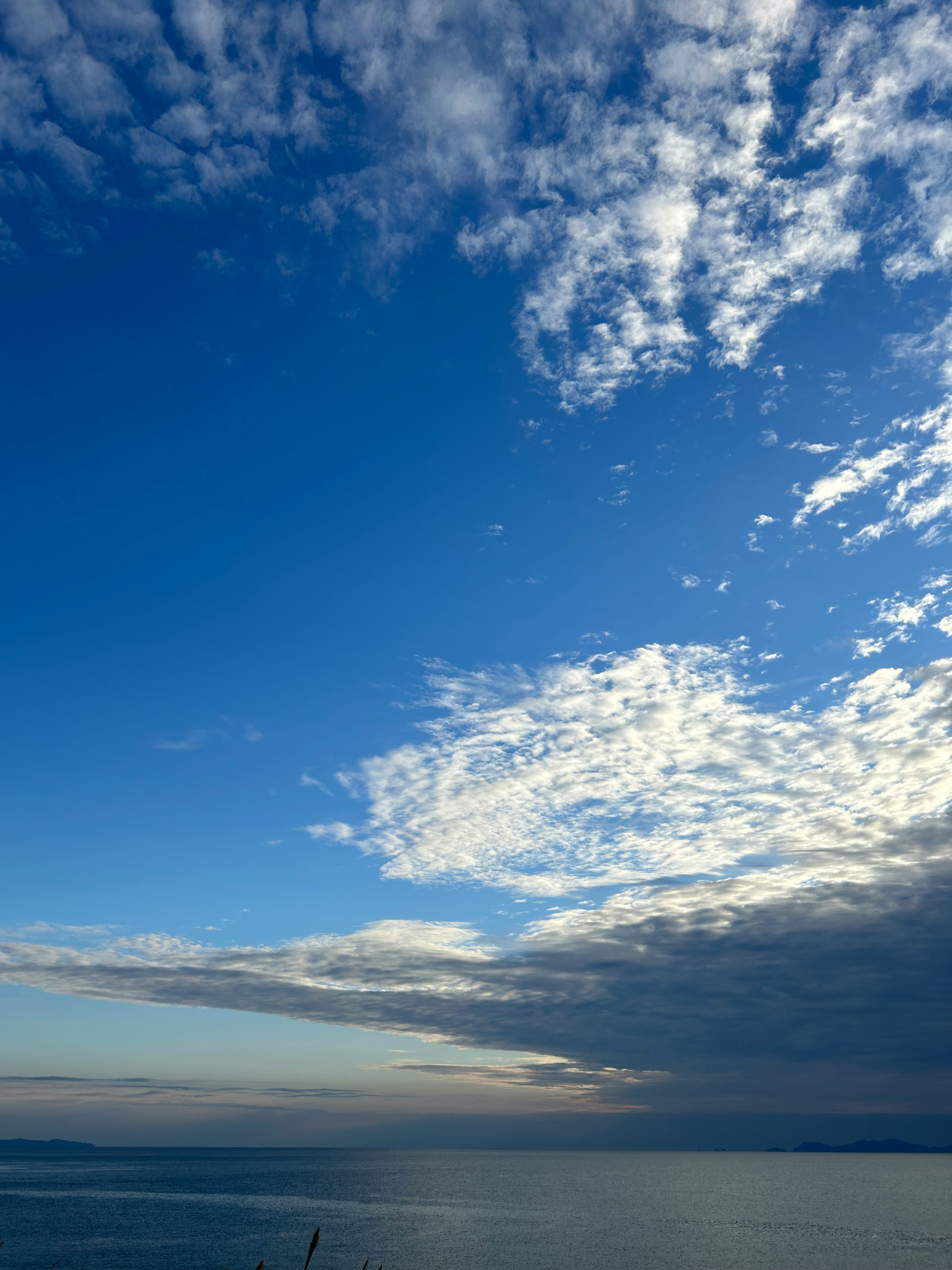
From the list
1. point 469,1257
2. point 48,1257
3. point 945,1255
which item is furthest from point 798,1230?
point 48,1257

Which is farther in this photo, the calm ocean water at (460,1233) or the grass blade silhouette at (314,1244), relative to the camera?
the calm ocean water at (460,1233)

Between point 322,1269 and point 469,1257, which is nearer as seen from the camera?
point 322,1269

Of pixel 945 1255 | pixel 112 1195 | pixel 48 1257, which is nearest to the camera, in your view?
pixel 48 1257

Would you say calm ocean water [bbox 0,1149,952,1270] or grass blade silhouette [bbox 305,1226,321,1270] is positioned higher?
grass blade silhouette [bbox 305,1226,321,1270]

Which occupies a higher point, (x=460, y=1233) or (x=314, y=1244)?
(x=314, y=1244)

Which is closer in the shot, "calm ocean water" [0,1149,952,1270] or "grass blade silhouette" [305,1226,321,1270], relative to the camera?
"grass blade silhouette" [305,1226,321,1270]

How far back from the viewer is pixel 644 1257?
10381cm

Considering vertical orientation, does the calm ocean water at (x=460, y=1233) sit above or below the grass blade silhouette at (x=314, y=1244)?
below

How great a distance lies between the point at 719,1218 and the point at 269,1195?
103787mm

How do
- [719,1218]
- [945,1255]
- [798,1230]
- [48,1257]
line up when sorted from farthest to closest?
[719,1218] < [798,1230] < [945,1255] < [48,1257]

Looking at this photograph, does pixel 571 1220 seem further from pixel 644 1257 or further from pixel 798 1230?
pixel 644 1257

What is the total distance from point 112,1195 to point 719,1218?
441 feet


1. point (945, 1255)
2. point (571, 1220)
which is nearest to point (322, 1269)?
point (571, 1220)

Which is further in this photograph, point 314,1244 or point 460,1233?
point 460,1233
